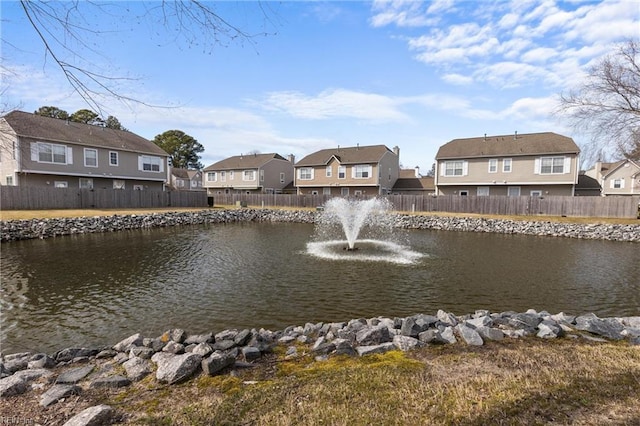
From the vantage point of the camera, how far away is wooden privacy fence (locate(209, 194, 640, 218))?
26.6 meters

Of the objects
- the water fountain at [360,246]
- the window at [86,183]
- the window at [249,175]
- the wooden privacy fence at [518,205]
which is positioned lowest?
the water fountain at [360,246]

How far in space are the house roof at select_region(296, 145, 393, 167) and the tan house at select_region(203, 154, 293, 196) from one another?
6.43 m

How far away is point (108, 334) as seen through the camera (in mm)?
7133

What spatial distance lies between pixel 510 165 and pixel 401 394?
37951mm

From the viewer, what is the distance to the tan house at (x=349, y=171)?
43.9 m

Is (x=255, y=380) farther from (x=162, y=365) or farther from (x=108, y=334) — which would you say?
(x=108, y=334)

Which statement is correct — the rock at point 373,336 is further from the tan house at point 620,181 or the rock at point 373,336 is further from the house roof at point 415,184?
the tan house at point 620,181

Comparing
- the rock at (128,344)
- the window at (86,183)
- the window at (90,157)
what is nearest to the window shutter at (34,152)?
the window at (90,157)

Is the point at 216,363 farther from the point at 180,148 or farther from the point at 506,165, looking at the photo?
the point at 180,148

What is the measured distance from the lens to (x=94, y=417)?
9.93ft

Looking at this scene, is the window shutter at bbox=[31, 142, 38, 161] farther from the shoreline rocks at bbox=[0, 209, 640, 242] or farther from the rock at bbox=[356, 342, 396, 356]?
the rock at bbox=[356, 342, 396, 356]

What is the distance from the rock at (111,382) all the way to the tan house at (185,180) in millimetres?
73444

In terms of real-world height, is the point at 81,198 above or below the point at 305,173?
below

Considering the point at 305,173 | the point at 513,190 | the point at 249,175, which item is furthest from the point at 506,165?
the point at 249,175
